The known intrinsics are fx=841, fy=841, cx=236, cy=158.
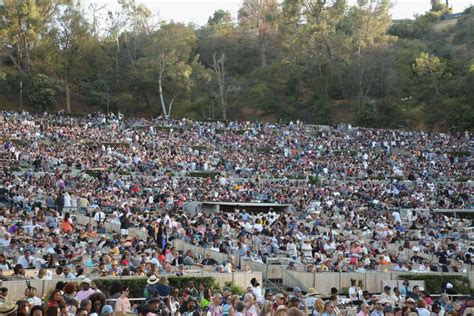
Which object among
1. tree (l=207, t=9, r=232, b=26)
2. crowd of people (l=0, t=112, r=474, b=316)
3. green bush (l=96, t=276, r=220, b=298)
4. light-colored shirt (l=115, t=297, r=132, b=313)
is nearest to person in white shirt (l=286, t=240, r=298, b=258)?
crowd of people (l=0, t=112, r=474, b=316)

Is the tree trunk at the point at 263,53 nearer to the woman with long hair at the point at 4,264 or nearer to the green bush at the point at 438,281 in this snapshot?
the green bush at the point at 438,281

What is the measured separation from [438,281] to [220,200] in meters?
15.6

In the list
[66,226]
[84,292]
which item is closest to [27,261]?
[66,226]

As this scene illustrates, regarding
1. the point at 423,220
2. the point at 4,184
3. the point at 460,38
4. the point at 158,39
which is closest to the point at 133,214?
the point at 4,184

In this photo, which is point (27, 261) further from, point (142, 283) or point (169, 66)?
point (169, 66)

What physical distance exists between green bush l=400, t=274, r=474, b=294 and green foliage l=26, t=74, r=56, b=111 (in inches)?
1798

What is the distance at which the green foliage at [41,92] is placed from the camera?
208 feet

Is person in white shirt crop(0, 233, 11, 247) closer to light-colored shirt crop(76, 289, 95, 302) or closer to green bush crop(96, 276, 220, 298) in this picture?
green bush crop(96, 276, 220, 298)

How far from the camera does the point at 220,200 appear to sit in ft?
121

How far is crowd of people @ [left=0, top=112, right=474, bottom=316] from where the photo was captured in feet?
57.6

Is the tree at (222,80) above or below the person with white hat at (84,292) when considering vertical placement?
above

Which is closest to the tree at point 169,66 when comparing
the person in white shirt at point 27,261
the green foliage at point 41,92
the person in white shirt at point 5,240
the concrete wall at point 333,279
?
the green foliage at point 41,92

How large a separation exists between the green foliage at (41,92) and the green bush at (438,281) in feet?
150

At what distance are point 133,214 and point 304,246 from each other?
7408mm
